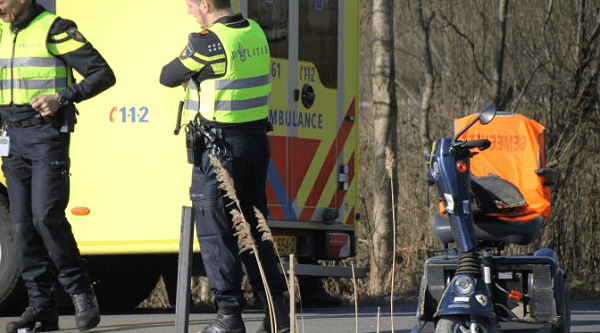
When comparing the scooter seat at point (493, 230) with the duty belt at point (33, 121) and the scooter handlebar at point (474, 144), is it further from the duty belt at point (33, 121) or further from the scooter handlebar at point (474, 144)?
the duty belt at point (33, 121)

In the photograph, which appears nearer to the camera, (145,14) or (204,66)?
(204,66)

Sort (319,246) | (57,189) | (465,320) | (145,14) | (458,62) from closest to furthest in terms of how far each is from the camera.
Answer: (465,320)
(57,189)
(145,14)
(319,246)
(458,62)

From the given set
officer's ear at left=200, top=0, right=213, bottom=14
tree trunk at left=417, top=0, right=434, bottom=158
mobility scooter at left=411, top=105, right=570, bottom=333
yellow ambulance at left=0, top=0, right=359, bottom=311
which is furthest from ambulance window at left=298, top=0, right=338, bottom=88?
tree trunk at left=417, top=0, right=434, bottom=158

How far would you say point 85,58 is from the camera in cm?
832

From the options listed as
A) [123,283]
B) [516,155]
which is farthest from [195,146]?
[123,283]

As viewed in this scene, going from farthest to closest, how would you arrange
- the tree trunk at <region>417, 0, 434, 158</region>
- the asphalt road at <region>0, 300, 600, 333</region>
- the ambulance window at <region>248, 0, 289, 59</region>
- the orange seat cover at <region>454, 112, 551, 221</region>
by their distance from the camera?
1. the tree trunk at <region>417, 0, 434, 158</region>
2. the ambulance window at <region>248, 0, 289, 59</region>
3. the asphalt road at <region>0, 300, 600, 333</region>
4. the orange seat cover at <region>454, 112, 551, 221</region>

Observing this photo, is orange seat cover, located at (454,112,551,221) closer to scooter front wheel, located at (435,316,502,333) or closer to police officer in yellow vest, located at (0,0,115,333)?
scooter front wheel, located at (435,316,502,333)

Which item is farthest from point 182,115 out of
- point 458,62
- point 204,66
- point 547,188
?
point 458,62

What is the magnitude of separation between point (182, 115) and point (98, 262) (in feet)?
10.3

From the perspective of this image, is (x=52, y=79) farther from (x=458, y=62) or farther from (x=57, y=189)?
(x=458, y=62)

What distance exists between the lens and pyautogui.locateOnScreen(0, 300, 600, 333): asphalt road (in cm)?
889

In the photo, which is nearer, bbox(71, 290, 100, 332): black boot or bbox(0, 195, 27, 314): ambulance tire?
bbox(71, 290, 100, 332): black boot

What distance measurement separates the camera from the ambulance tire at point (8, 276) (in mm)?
9797

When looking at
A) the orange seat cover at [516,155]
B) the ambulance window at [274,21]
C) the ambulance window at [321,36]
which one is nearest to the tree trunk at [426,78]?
the ambulance window at [321,36]
